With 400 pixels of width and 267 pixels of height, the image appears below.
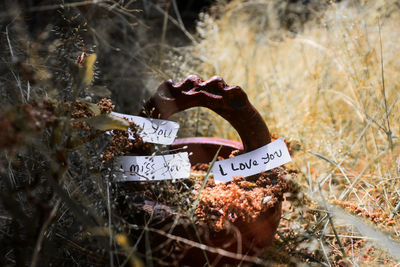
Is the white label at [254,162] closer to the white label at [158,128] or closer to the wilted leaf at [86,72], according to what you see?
the white label at [158,128]

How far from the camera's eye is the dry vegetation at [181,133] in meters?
0.62

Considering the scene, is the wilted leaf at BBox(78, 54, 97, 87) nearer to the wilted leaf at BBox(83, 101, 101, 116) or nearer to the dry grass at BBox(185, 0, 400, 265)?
the wilted leaf at BBox(83, 101, 101, 116)

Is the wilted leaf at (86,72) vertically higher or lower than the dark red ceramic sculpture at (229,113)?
higher

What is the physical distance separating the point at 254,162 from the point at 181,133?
2.14 feet

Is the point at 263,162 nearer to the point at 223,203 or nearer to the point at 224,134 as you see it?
the point at 223,203

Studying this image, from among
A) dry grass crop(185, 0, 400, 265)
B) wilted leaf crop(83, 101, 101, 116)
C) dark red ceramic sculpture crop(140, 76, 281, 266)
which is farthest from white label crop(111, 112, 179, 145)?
dry grass crop(185, 0, 400, 265)

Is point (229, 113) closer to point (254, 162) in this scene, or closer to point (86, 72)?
point (254, 162)

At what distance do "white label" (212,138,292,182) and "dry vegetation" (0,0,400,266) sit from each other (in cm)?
9

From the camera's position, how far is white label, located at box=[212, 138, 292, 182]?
0.82 meters

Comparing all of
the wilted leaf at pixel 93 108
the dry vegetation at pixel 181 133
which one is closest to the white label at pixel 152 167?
the dry vegetation at pixel 181 133

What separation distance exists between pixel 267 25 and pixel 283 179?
79.6 inches

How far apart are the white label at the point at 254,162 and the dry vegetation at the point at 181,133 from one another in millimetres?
87

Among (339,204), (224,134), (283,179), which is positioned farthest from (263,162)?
(224,134)

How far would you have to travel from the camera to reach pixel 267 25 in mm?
2572
